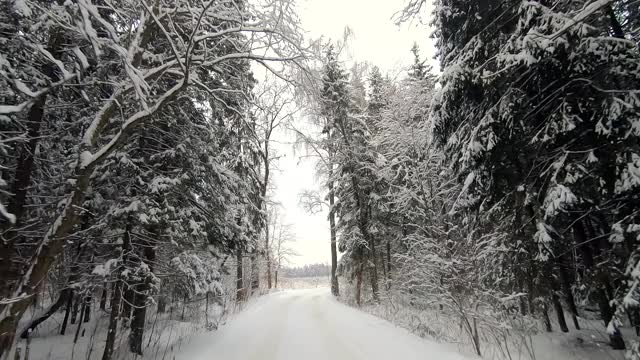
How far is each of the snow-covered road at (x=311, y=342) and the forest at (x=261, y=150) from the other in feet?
3.37

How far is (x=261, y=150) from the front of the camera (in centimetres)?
682

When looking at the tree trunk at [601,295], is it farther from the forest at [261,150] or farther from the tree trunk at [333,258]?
the tree trunk at [333,258]

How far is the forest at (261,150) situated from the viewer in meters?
4.09

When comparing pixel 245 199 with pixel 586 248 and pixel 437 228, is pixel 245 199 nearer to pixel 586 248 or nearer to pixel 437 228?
pixel 437 228

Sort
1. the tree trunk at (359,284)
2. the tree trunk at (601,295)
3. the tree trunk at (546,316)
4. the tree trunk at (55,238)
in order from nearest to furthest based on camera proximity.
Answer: the tree trunk at (55,238)
the tree trunk at (601,295)
the tree trunk at (546,316)
the tree trunk at (359,284)

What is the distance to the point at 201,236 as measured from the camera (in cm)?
707

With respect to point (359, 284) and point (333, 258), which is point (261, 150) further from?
point (333, 258)

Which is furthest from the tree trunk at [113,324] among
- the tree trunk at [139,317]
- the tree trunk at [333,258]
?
the tree trunk at [333,258]

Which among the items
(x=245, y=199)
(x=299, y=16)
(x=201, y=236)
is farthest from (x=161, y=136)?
(x=299, y=16)

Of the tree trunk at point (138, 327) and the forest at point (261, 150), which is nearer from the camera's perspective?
the forest at point (261, 150)

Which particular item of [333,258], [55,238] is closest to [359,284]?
[333,258]

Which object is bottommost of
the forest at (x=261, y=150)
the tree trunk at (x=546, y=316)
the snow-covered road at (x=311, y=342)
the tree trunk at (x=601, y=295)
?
the snow-covered road at (x=311, y=342)

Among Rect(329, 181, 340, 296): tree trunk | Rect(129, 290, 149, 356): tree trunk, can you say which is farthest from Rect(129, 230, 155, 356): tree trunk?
Rect(329, 181, 340, 296): tree trunk

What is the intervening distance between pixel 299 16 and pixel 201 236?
4.91 metres
